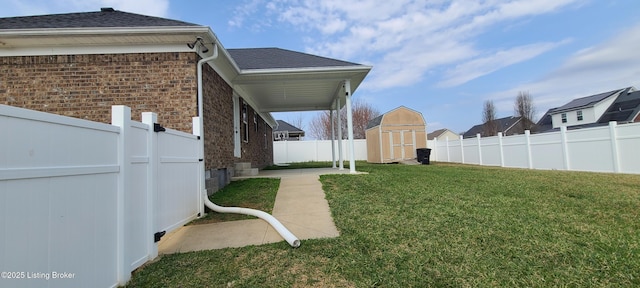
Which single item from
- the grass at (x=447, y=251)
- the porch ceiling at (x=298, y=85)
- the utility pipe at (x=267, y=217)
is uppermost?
the porch ceiling at (x=298, y=85)

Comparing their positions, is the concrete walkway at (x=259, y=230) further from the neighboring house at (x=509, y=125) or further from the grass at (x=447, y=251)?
the neighboring house at (x=509, y=125)

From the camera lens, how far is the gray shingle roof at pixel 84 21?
562cm

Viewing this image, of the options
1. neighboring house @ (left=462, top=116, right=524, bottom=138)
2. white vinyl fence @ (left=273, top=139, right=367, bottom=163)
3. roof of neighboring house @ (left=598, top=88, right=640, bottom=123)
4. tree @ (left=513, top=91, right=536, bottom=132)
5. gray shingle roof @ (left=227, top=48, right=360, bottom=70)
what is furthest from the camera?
neighboring house @ (left=462, top=116, right=524, bottom=138)

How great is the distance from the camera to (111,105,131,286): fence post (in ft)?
8.73

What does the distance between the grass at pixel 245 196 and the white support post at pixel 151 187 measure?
1547 millimetres

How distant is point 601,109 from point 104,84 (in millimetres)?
35875

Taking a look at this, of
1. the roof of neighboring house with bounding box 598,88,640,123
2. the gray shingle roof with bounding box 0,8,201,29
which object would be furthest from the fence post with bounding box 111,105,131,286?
the roof of neighboring house with bounding box 598,88,640,123

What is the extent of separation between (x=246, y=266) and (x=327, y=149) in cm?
2074

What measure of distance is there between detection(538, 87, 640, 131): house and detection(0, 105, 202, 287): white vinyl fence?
101 ft

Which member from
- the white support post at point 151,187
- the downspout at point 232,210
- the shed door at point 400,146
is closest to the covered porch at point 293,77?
the downspout at point 232,210

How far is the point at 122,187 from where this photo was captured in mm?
2688

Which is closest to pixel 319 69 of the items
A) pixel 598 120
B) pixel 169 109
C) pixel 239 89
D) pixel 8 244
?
pixel 239 89

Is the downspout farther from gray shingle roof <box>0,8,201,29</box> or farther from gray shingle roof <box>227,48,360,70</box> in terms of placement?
gray shingle roof <box>227,48,360,70</box>

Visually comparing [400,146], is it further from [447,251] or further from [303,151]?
[447,251]
